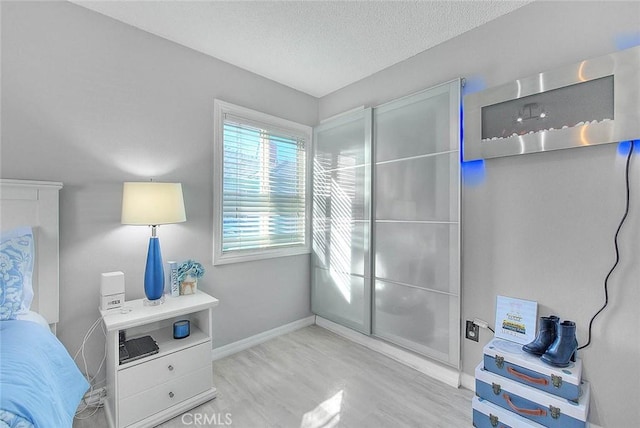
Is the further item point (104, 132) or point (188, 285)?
point (188, 285)

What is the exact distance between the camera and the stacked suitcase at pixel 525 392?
142 cm

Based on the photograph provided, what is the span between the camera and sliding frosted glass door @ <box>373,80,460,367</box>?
208 centimetres

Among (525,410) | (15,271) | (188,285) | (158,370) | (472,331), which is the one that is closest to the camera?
(15,271)

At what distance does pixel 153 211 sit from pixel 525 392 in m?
2.39

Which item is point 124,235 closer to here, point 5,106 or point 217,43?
point 5,106

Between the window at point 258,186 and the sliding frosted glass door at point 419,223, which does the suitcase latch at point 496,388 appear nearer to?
the sliding frosted glass door at point 419,223

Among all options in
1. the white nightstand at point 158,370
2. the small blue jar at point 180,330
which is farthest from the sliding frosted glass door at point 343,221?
the small blue jar at point 180,330

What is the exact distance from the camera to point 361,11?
Answer: 1.87 meters

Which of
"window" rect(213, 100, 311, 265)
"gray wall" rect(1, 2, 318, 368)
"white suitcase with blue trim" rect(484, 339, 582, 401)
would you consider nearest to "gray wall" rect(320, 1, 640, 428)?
"white suitcase with blue trim" rect(484, 339, 582, 401)

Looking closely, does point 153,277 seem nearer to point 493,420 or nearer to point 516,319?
point 493,420

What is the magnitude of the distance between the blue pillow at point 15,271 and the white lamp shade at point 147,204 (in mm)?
452

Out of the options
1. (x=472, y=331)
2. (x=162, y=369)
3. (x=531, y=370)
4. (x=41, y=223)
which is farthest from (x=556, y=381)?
(x=41, y=223)

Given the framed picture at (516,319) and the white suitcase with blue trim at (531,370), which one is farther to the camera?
the framed picture at (516,319)

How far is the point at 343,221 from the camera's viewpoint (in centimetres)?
284
